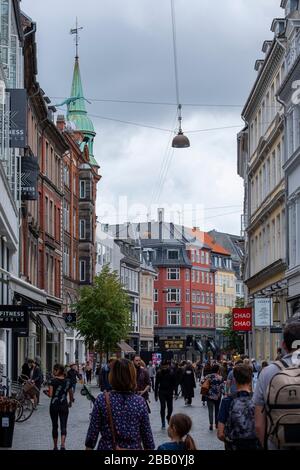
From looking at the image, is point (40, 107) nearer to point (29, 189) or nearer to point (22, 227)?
point (22, 227)

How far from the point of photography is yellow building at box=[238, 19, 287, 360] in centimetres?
4600

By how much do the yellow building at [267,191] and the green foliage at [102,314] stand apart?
36.5ft

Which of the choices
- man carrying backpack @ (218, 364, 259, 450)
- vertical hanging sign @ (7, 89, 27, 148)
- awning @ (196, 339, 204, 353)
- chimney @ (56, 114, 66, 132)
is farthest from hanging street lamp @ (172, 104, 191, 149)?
awning @ (196, 339, 204, 353)

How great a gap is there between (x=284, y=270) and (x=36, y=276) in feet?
58.4

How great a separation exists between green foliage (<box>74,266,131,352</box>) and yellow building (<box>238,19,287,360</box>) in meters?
11.1

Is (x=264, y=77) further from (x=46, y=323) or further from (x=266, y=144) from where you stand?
(x=46, y=323)

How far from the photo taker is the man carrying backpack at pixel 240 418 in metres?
10.4

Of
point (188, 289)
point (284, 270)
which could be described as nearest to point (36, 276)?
point (284, 270)

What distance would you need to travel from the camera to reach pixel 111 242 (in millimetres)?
110062

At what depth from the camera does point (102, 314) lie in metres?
67.1

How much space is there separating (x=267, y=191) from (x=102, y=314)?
19270 millimetres

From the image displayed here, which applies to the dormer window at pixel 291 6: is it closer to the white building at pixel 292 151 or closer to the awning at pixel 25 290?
the white building at pixel 292 151

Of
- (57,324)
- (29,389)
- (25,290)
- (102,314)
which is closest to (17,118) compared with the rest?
(29,389)

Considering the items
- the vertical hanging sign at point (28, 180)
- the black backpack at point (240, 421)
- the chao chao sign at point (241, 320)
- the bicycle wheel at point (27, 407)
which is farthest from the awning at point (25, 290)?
the black backpack at point (240, 421)
